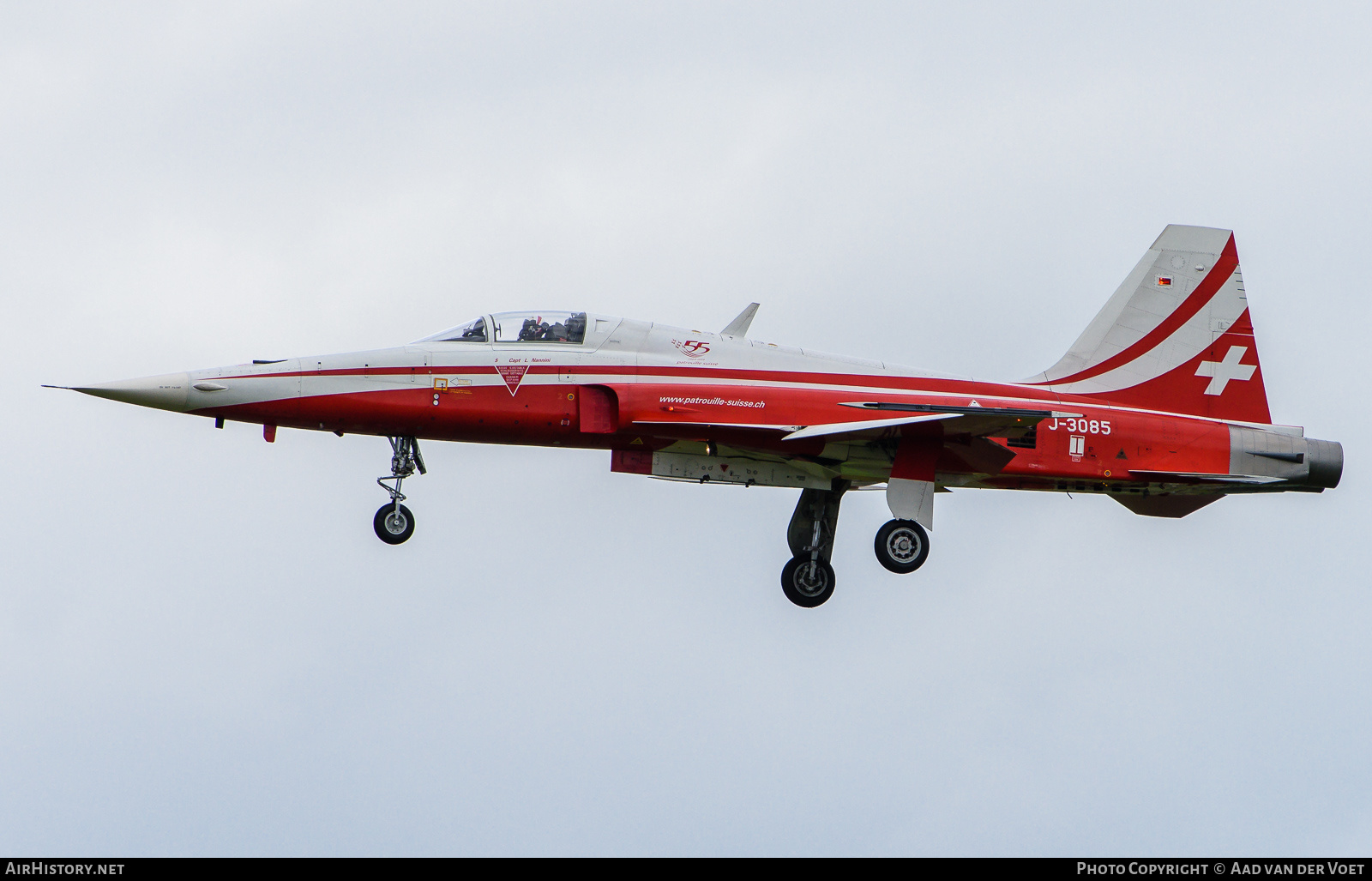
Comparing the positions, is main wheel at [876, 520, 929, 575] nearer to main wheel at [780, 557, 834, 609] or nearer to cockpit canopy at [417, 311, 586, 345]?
main wheel at [780, 557, 834, 609]

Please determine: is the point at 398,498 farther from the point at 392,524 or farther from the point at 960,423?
the point at 960,423

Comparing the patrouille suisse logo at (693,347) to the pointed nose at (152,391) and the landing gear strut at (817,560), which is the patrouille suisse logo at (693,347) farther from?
the pointed nose at (152,391)

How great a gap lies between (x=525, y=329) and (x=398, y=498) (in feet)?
8.49

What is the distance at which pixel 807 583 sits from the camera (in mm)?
19547

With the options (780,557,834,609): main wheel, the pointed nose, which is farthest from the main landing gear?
the pointed nose

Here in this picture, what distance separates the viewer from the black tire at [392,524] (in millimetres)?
17484

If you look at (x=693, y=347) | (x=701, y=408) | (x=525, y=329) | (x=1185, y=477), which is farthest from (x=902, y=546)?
(x=525, y=329)

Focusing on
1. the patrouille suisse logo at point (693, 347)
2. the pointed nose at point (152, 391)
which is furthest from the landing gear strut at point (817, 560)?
the pointed nose at point (152, 391)

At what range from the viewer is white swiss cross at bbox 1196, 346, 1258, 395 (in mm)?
19656

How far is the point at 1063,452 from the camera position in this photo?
18.7 meters

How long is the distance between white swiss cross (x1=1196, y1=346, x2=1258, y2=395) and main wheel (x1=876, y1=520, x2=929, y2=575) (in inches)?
195

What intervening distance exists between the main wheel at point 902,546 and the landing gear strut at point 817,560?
5.98 feet

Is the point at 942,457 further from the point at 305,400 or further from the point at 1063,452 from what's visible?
the point at 305,400
